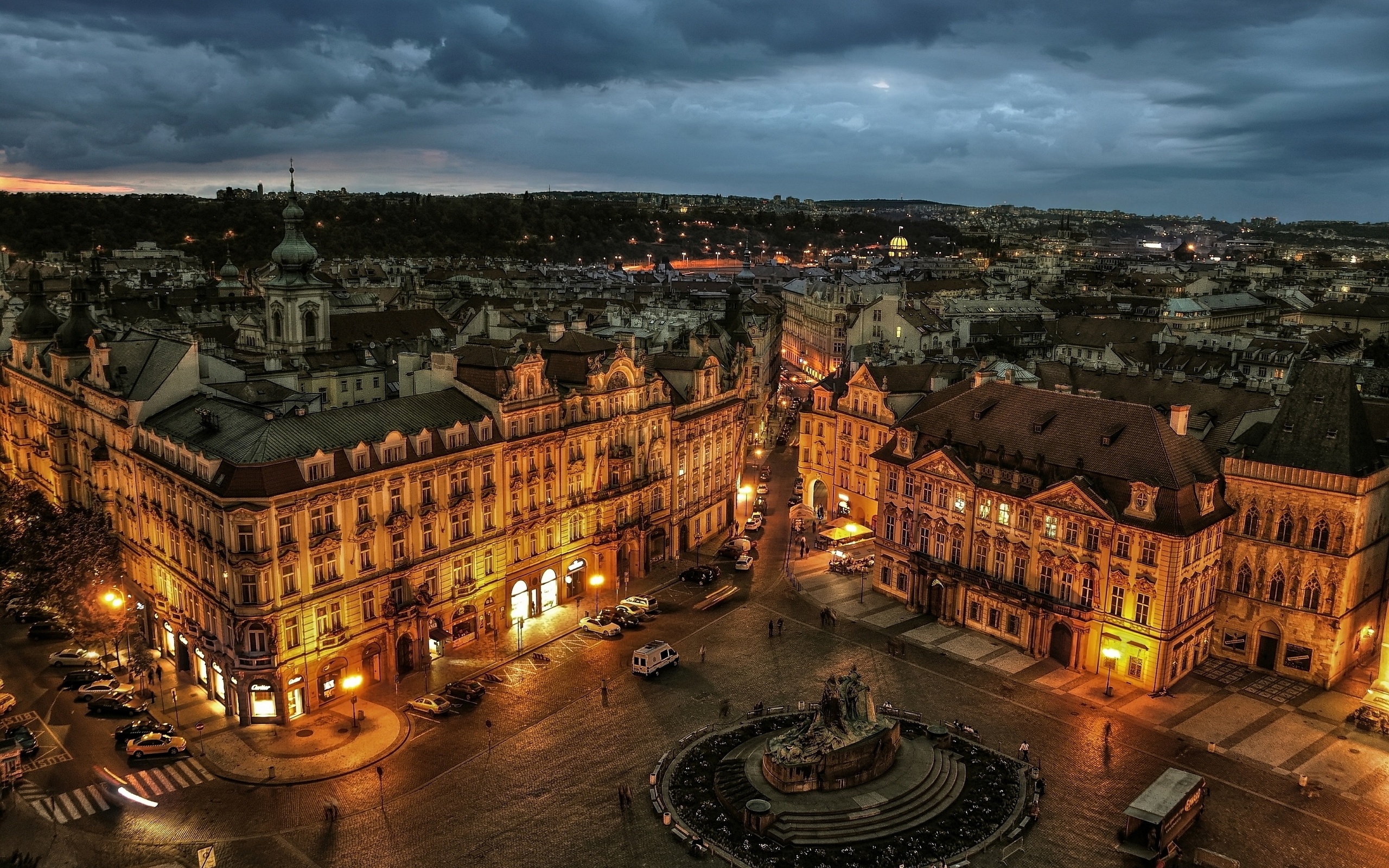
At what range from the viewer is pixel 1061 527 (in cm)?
7006

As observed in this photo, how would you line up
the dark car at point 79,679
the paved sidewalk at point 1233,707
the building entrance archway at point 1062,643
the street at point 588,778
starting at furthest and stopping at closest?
the building entrance archway at point 1062,643
the dark car at point 79,679
the paved sidewalk at point 1233,707
the street at point 588,778

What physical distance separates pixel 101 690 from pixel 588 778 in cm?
3181

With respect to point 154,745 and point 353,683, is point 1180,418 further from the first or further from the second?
point 154,745

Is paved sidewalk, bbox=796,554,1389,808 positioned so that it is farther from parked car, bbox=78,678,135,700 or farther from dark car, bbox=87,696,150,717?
parked car, bbox=78,678,135,700

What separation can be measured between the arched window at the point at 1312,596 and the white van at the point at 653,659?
4186 centimetres

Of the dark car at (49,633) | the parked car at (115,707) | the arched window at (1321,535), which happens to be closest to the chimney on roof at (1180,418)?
the arched window at (1321,535)

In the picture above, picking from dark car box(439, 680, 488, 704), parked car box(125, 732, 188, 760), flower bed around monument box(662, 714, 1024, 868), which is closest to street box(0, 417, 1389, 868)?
parked car box(125, 732, 188, 760)

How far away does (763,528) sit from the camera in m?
102

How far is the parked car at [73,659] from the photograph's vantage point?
68438 mm

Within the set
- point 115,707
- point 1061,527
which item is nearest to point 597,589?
point 115,707

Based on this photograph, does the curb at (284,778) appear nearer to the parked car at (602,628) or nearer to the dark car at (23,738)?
the dark car at (23,738)

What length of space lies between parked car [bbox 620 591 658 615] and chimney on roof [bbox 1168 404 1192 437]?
39.7m

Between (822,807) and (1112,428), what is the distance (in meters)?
36.2

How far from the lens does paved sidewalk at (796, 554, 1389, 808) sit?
5759 centimetres
